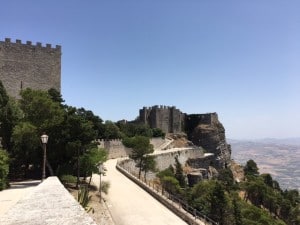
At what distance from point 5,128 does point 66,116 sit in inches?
174

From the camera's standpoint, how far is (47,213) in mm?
6297

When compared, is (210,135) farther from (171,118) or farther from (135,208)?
(135,208)

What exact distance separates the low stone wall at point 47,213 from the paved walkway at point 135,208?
10986 millimetres

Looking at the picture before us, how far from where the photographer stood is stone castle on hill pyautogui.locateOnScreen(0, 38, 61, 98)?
116 feet

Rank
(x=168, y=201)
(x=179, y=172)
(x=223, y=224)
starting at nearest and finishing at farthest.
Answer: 1. (x=168, y=201)
2. (x=223, y=224)
3. (x=179, y=172)

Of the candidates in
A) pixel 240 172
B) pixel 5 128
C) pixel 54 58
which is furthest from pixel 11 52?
pixel 240 172

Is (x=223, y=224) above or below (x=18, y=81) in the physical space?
below

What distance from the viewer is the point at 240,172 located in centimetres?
6788

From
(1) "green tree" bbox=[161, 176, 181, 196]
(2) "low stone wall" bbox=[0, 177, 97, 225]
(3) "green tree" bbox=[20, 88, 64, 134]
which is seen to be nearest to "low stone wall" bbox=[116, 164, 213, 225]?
(3) "green tree" bbox=[20, 88, 64, 134]

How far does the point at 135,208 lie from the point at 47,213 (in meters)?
14.8

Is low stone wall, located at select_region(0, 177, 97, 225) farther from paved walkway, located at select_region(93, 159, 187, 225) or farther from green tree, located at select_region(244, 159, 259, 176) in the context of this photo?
green tree, located at select_region(244, 159, 259, 176)

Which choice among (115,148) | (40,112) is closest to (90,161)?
(40,112)

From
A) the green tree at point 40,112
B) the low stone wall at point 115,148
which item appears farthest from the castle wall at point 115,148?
the green tree at point 40,112

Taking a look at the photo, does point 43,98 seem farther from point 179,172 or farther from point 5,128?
point 179,172
